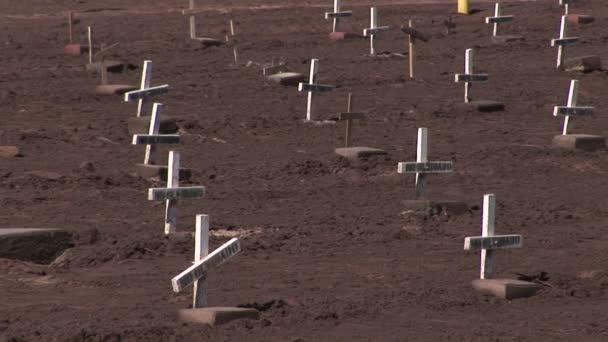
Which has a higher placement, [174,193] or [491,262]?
[174,193]

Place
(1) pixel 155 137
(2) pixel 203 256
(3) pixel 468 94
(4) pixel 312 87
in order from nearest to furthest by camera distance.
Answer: (2) pixel 203 256 → (1) pixel 155 137 → (4) pixel 312 87 → (3) pixel 468 94

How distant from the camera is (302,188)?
18.6 metres

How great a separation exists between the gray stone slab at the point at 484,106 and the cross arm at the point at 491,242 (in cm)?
1185

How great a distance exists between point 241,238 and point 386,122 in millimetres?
9061

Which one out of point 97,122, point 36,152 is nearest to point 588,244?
point 36,152

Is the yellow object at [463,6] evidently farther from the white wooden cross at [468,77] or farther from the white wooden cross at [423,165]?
the white wooden cross at [423,165]

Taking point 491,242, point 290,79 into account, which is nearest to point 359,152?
point 290,79

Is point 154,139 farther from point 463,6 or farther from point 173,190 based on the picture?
point 463,6

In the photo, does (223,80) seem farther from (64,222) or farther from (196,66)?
(64,222)

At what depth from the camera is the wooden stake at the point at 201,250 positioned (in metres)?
11.2

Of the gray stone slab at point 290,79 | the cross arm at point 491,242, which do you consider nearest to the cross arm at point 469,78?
the gray stone slab at point 290,79

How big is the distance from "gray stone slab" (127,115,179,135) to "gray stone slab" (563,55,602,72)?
970 centimetres

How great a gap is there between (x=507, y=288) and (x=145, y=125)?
1016 cm

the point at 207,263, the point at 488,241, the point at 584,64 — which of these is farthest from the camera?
the point at 584,64
